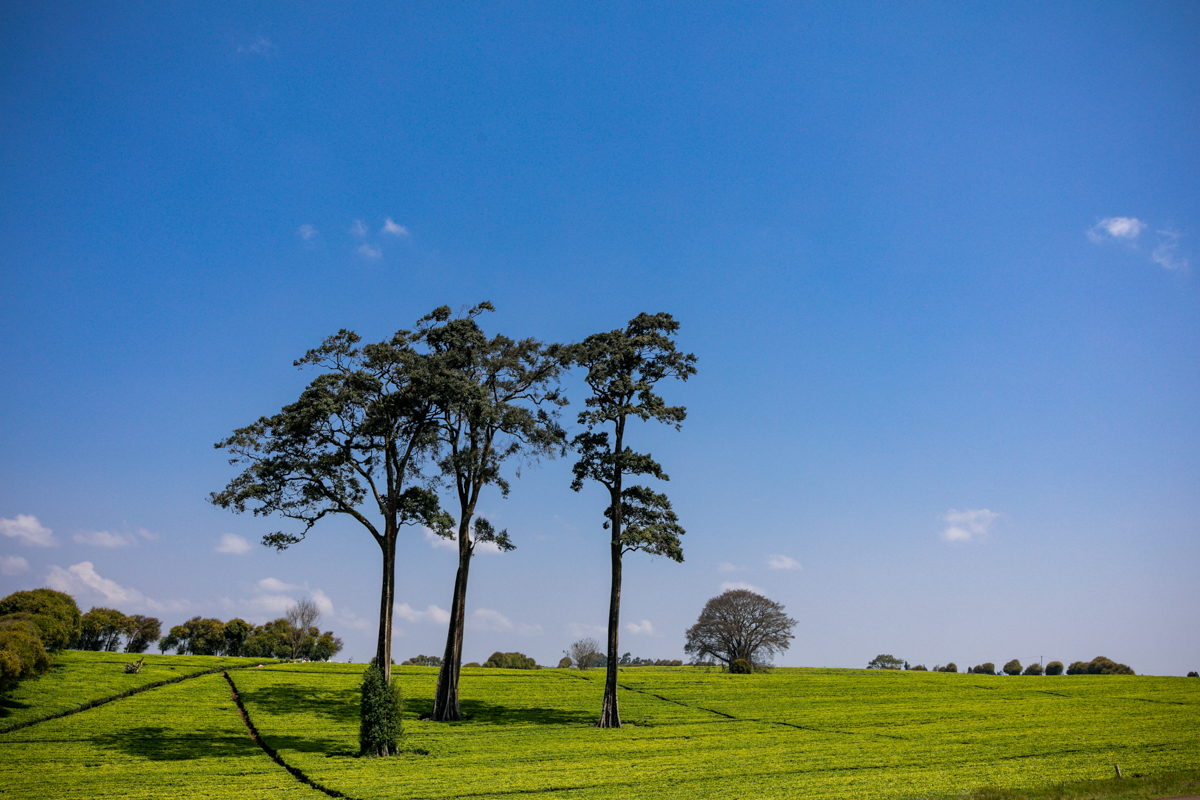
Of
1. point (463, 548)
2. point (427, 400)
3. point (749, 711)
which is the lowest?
point (749, 711)

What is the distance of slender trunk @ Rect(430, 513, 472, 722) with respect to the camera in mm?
36844

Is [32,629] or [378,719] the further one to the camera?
[32,629]

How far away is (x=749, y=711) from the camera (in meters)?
41.1

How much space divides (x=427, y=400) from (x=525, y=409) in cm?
819

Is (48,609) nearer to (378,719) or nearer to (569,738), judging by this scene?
(378,719)

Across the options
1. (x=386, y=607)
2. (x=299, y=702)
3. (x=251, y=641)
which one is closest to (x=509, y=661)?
(x=251, y=641)

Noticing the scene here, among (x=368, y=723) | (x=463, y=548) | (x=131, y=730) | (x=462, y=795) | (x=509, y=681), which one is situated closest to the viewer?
(x=462, y=795)

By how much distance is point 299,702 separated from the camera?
130 ft

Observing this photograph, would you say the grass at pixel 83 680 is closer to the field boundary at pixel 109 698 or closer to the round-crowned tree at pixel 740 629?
the field boundary at pixel 109 698

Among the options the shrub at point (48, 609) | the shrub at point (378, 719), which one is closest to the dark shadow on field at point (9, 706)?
the shrub at point (48, 609)

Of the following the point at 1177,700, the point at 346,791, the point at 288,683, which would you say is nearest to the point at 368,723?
the point at 346,791

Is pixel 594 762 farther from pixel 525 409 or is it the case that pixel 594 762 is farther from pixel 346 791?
pixel 525 409

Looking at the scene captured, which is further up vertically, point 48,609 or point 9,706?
point 48,609

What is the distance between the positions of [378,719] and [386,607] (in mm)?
4419
